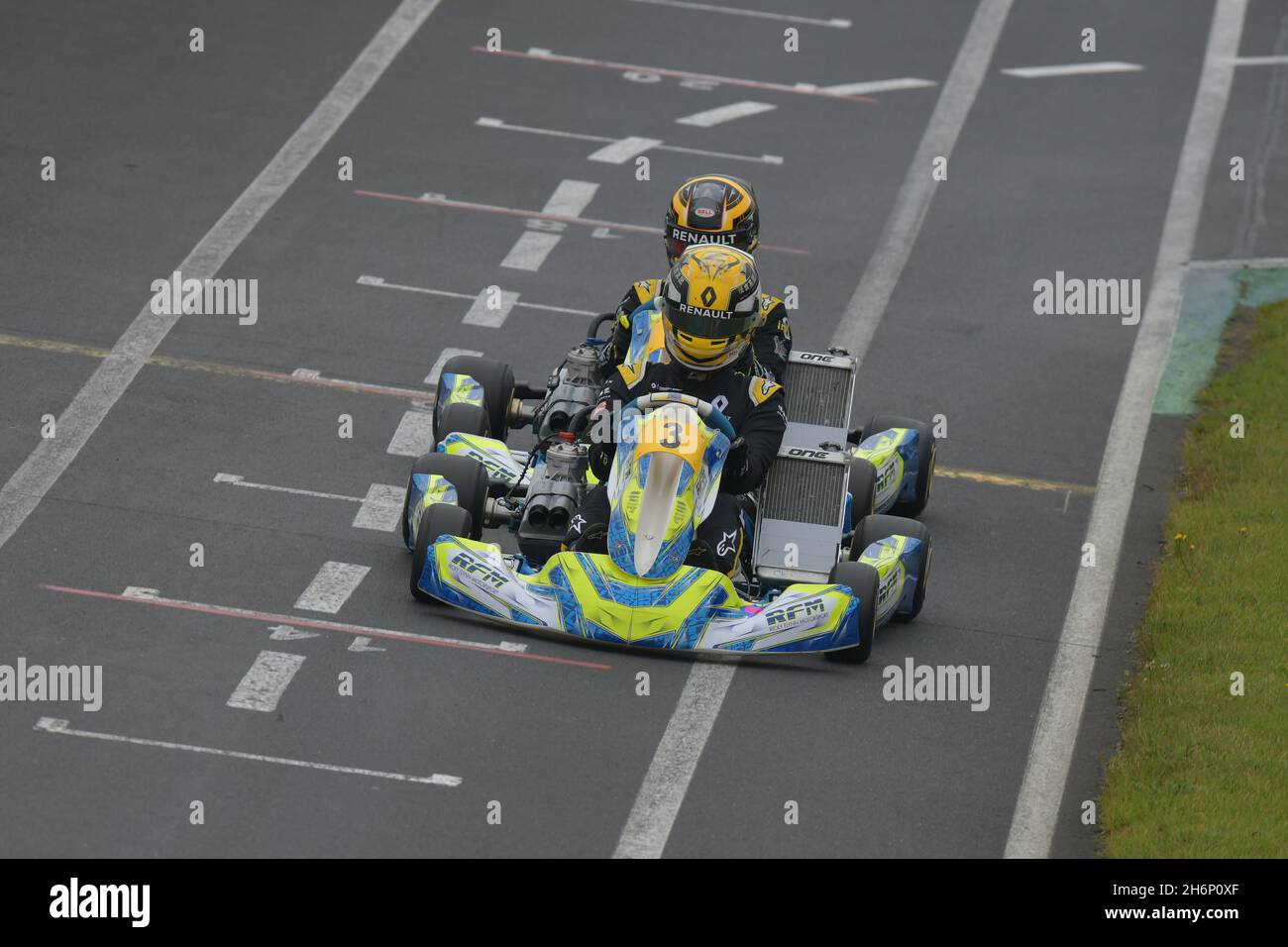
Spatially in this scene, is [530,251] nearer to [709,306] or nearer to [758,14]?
[709,306]

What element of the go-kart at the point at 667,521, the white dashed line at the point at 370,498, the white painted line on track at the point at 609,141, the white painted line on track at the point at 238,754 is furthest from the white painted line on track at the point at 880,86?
the white painted line on track at the point at 238,754

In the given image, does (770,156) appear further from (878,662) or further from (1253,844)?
(1253,844)

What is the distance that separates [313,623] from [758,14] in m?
13.8

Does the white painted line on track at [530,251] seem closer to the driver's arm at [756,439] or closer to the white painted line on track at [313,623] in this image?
the driver's arm at [756,439]

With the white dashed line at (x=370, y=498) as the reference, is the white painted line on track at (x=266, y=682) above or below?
below

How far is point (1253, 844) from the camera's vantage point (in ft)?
33.8

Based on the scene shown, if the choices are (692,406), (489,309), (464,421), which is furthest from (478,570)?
(489,309)

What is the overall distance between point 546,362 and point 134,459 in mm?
3531

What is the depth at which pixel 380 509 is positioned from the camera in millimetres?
14078

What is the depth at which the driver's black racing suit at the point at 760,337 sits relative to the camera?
13641 millimetres

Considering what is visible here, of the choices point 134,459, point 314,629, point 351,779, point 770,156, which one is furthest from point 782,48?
point 351,779

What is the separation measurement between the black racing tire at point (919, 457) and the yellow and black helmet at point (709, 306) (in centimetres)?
192

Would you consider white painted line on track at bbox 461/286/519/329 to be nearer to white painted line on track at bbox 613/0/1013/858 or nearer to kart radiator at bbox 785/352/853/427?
white painted line on track at bbox 613/0/1013/858

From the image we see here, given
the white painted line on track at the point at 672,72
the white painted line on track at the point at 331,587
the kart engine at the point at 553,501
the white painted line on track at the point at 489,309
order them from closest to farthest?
the white painted line on track at the point at 331,587
the kart engine at the point at 553,501
the white painted line on track at the point at 489,309
the white painted line on track at the point at 672,72
